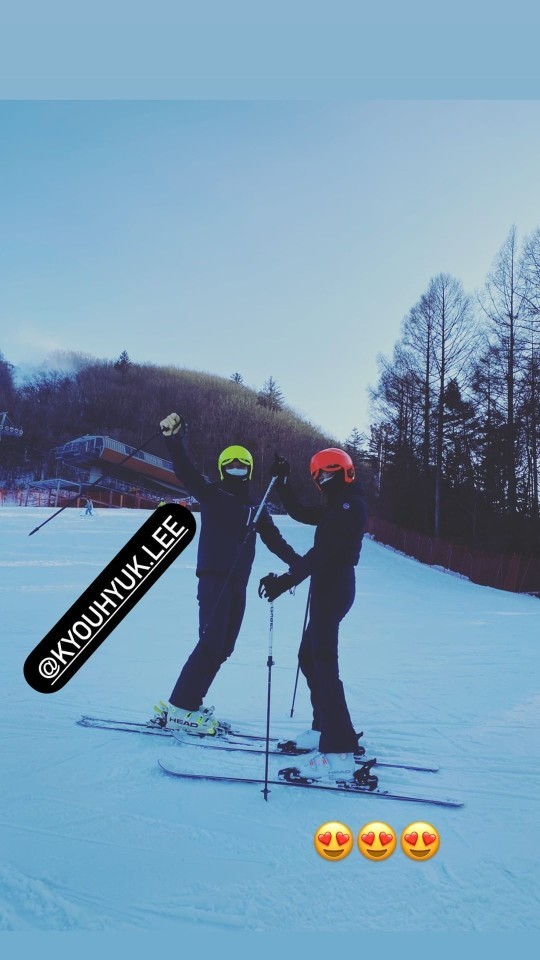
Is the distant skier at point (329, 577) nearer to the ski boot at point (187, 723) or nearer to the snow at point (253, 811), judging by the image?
the snow at point (253, 811)

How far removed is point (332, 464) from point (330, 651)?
758mm

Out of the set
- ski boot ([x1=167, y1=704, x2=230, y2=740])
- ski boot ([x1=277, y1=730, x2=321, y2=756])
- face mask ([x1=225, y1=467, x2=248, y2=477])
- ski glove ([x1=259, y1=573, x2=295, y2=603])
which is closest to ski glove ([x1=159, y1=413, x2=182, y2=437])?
face mask ([x1=225, y1=467, x2=248, y2=477])

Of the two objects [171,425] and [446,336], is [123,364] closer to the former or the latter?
[171,425]

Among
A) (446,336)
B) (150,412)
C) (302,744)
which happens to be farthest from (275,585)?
(446,336)

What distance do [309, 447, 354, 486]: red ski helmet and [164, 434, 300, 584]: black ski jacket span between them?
318mm

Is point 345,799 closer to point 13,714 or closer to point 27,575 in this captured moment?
point 13,714

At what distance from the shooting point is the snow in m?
1.49

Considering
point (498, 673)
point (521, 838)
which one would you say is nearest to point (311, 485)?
point (521, 838)

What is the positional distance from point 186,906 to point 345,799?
81 centimetres

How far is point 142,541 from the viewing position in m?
1.68

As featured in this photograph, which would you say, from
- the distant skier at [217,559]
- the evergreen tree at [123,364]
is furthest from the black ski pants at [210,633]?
the evergreen tree at [123,364]

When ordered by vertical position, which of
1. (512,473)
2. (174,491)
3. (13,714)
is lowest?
(13,714)

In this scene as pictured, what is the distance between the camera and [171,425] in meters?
2.16

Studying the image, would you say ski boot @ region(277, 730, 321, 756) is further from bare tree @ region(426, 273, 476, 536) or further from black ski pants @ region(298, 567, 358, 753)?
bare tree @ region(426, 273, 476, 536)
